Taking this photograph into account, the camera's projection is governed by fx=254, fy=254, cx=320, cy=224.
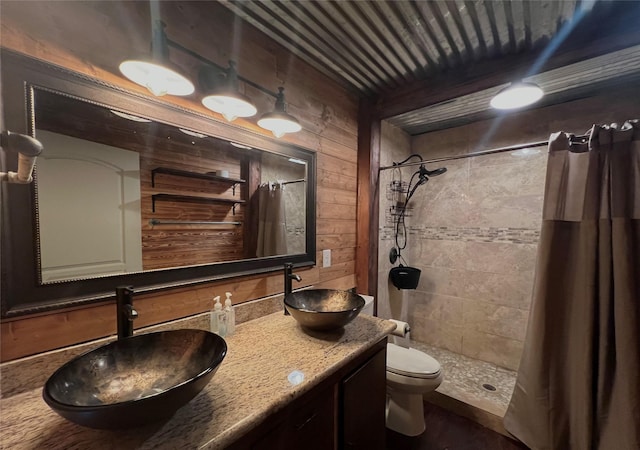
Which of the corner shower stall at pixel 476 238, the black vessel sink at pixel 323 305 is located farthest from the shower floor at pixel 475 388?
the black vessel sink at pixel 323 305

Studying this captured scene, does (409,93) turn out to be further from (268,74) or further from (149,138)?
(149,138)

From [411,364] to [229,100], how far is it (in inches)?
74.7

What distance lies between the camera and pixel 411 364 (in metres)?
1.71

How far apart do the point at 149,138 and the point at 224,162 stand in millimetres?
337

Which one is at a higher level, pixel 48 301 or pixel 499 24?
pixel 499 24

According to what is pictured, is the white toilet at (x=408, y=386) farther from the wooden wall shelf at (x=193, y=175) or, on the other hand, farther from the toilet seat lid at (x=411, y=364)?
the wooden wall shelf at (x=193, y=175)

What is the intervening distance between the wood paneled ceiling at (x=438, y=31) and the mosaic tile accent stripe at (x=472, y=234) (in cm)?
118

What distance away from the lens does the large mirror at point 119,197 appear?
79 centimetres

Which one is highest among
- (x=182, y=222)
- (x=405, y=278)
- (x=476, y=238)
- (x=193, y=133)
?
(x=193, y=133)

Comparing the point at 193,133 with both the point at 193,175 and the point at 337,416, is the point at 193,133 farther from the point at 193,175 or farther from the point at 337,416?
the point at 337,416

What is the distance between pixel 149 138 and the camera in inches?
42.0

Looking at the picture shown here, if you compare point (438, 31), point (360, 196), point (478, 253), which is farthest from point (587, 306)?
point (438, 31)

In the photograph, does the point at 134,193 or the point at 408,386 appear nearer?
the point at 134,193

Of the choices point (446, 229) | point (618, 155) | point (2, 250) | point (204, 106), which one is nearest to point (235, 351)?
point (2, 250)
